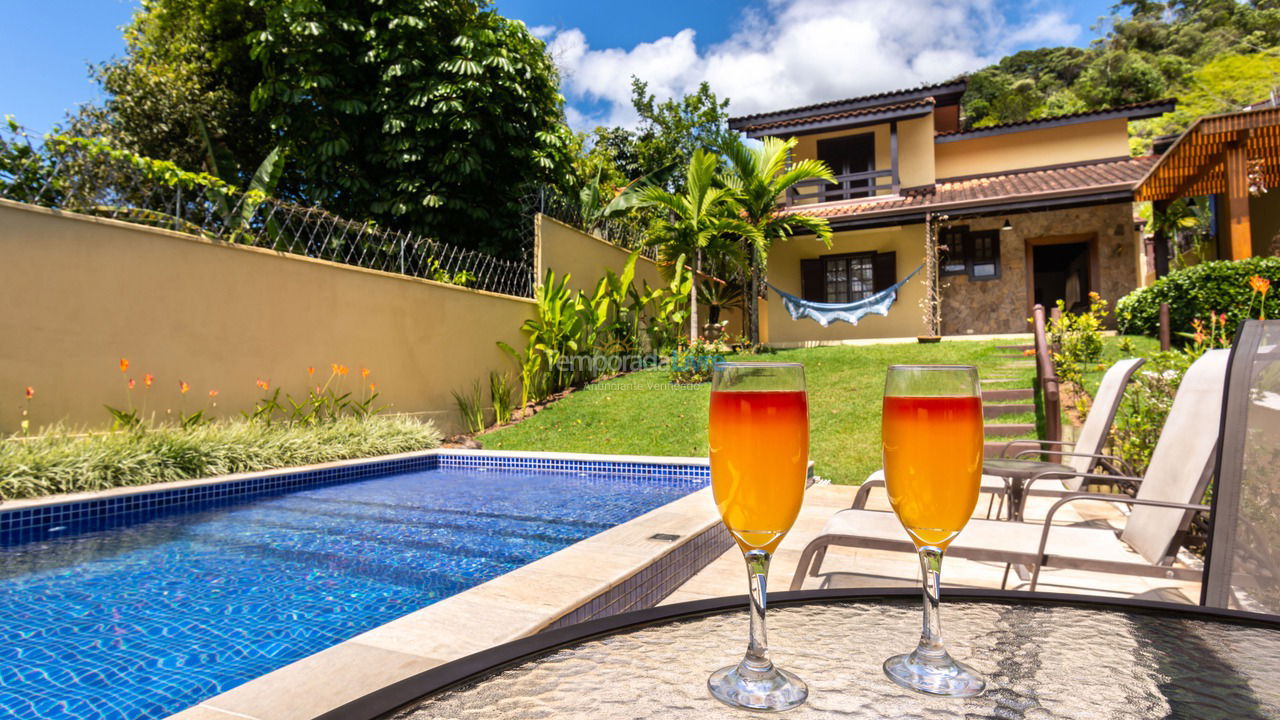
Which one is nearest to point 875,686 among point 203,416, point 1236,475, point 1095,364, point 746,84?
point 1236,475

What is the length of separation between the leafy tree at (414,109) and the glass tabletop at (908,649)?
1055cm

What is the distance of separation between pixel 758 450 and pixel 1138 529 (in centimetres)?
230

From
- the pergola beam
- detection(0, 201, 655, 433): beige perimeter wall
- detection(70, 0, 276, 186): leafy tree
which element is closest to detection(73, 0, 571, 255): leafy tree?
detection(70, 0, 276, 186): leafy tree

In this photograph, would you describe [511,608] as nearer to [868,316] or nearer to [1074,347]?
[1074,347]

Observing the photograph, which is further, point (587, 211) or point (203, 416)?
point (587, 211)

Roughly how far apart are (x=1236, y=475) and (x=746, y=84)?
2874 inches

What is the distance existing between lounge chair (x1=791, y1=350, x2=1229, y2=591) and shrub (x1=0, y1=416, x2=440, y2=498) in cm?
517

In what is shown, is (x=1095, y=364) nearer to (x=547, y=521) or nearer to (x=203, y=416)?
(x=547, y=521)

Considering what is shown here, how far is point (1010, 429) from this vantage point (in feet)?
21.8

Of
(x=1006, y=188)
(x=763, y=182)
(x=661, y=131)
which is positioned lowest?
(x=763, y=182)

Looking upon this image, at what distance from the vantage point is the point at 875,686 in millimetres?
580

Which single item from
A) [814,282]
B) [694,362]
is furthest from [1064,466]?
[814,282]

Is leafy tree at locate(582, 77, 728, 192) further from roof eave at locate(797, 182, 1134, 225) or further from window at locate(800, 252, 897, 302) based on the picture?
roof eave at locate(797, 182, 1134, 225)

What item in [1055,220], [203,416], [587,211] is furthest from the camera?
[1055,220]
